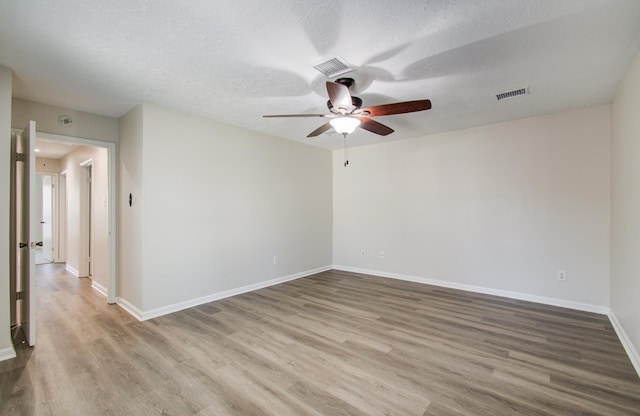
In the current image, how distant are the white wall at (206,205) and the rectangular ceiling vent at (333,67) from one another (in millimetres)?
2117

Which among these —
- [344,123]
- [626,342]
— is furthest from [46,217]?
[626,342]

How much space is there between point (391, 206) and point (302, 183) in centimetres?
170

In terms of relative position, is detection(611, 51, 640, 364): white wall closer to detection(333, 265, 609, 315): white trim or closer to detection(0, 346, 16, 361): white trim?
detection(333, 265, 609, 315): white trim

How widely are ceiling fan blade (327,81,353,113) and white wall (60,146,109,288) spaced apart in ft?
11.4

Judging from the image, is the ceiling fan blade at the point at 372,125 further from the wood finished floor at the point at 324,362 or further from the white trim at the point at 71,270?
the white trim at the point at 71,270

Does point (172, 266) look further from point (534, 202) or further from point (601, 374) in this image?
point (534, 202)

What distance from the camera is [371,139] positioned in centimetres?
525

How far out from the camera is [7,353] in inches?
99.7

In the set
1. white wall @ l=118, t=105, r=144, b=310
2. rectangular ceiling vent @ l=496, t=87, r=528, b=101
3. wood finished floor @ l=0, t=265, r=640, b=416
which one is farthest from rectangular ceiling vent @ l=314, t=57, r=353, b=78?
wood finished floor @ l=0, t=265, r=640, b=416

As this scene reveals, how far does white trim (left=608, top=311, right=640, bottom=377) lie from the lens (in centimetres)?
236

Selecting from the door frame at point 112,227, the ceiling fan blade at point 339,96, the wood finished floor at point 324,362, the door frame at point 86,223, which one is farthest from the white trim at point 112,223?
the ceiling fan blade at point 339,96

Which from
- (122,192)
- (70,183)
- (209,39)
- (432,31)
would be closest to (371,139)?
(432,31)

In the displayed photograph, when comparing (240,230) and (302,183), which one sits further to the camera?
(302,183)

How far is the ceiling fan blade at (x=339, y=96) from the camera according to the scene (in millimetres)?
2273
